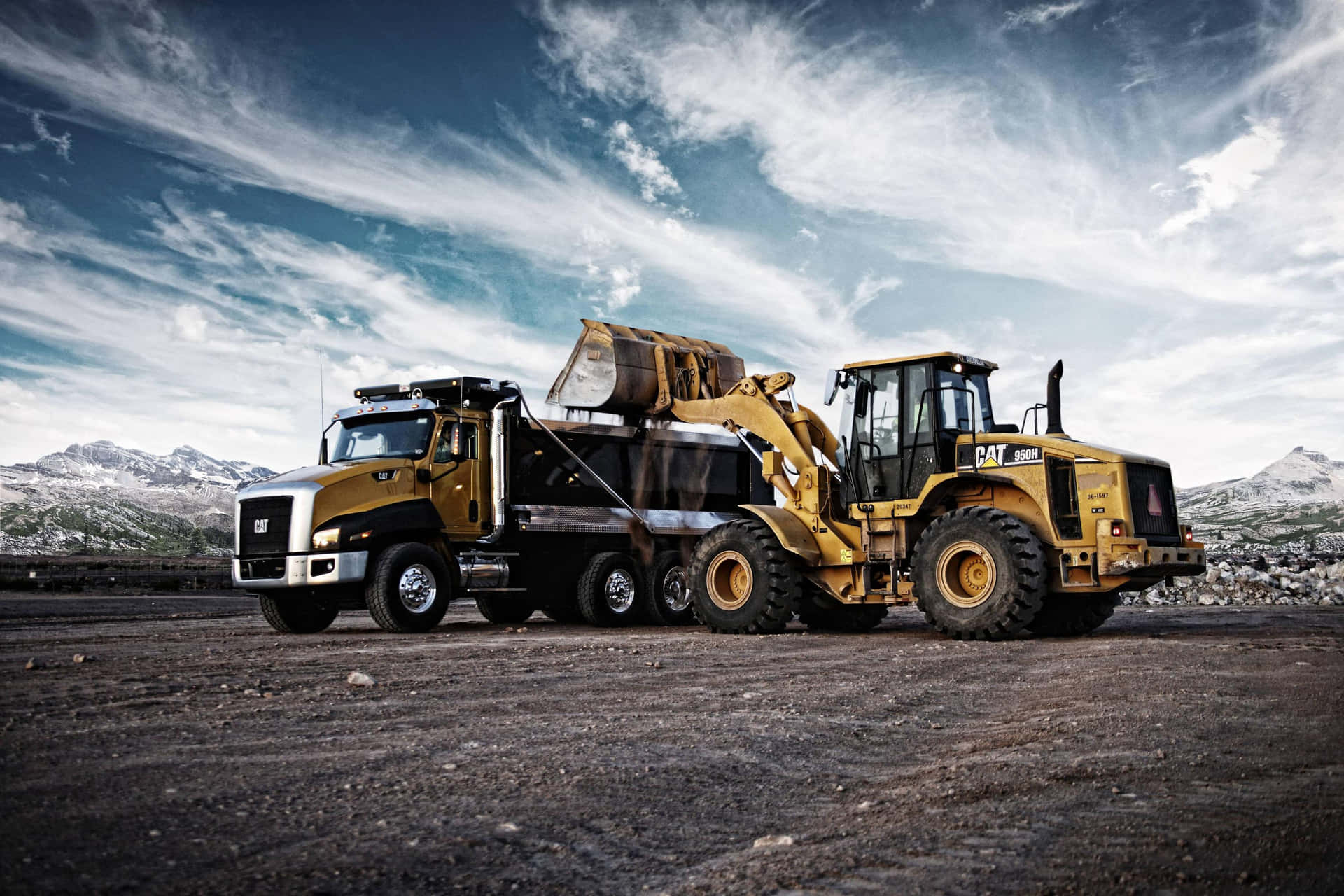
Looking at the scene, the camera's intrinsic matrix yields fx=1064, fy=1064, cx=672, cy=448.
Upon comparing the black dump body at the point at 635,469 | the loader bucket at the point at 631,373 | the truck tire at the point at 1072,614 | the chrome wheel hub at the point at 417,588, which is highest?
the loader bucket at the point at 631,373

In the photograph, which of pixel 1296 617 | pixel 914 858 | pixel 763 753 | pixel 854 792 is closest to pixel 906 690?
pixel 763 753

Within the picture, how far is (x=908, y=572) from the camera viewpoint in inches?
533

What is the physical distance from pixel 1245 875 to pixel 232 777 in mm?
4172

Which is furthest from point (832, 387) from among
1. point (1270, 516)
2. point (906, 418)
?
point (1270, 516)

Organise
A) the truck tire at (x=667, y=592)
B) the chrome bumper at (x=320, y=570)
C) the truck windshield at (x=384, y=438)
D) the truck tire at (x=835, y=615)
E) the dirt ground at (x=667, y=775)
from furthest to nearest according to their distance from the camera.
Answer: the truck tire at (x=667, y=592)
the truck tire at (x=835, y=615)
the truck windshield at (x=384, y=438)
the chrome bumper at (x=320, y=570)
the dirt ground at (x=667, y=775)

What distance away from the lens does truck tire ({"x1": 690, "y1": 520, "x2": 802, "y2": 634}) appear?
44.7 ft

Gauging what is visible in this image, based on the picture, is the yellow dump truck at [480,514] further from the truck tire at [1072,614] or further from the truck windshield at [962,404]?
the truck tire at [1072,614]

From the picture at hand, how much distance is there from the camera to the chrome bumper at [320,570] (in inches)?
519

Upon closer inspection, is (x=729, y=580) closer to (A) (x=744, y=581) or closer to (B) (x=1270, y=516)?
(A) (x=744, y=581)

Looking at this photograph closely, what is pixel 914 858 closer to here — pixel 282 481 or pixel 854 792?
pixel 854 792

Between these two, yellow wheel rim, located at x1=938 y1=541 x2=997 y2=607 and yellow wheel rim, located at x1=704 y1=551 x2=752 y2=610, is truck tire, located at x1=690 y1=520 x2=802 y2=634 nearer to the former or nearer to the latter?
yellow wheel rim, located at x1=704 y1=551 x2=752 y2=610

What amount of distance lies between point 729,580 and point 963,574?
3.31 m

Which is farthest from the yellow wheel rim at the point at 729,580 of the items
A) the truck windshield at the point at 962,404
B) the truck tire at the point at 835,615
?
the truck windshield at the point at 962,404

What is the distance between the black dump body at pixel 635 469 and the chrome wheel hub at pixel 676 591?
1.08m
